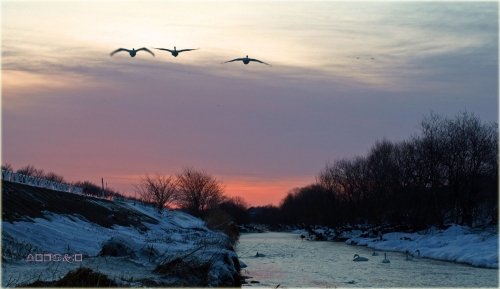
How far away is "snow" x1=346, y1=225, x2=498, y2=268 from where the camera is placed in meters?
37.1

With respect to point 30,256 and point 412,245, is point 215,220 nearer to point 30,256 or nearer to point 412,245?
point 412,245

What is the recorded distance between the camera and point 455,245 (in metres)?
45.2

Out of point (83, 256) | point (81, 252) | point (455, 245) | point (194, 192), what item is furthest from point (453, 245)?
point (194, 192)

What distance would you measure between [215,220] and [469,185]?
43.0 metres

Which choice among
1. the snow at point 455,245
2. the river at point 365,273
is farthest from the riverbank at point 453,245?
A: the river at point 365,273

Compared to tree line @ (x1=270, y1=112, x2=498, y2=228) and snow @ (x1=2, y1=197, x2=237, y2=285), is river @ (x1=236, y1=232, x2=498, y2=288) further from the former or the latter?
tree line @ (x1=270, y1=112, x2=498, y2=228)

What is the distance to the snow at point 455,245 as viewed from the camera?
122 feet

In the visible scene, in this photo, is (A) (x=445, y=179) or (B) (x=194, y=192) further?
(B) (x=194, y=192)

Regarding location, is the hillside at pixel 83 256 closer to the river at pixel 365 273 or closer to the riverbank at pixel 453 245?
the river at pixel 365 273

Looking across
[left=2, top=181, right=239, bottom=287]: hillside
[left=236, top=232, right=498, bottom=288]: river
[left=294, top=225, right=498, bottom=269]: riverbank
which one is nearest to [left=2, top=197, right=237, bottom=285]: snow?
[left=2, top=181, right=239, bottom=287]: hillside

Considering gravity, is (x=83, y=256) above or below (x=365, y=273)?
above

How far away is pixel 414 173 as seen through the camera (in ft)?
247

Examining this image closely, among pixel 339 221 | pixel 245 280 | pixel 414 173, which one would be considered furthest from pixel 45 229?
pixel 339 221

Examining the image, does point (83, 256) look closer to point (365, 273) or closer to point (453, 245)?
point (365, 273)
